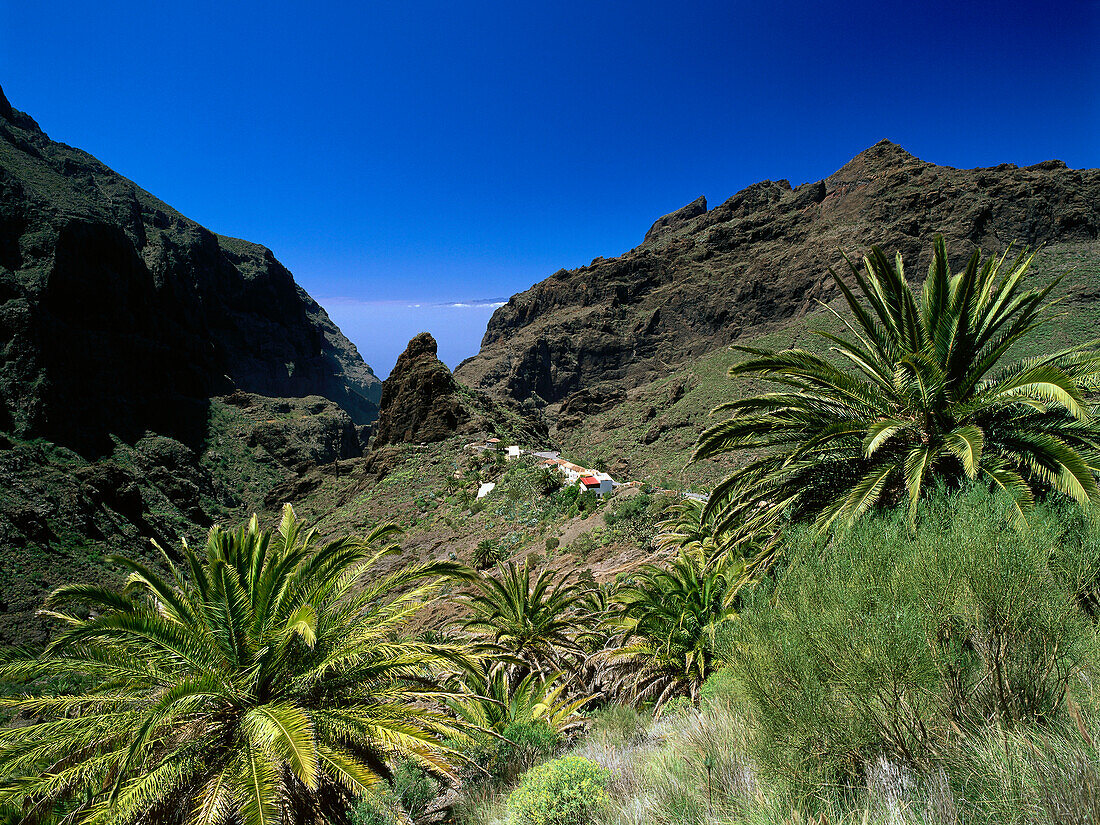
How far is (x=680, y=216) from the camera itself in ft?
472

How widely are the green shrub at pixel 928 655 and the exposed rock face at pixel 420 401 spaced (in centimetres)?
3932

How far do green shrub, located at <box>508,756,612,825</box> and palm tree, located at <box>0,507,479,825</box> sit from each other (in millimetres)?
1058

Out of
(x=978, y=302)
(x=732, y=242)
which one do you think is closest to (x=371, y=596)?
(x=978, y=302)

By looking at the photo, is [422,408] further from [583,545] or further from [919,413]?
[919,413]

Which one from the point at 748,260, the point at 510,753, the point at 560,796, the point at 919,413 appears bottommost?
the point at 510,753

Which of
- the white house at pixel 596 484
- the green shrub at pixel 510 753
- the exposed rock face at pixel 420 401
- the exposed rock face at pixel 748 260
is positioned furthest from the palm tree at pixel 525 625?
the exposed rock face at pixel 748 260

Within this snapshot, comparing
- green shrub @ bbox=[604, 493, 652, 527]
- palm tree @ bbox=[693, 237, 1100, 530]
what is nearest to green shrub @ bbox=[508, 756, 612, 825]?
palm tree @ bbox=[693, 237, 1100, 530]

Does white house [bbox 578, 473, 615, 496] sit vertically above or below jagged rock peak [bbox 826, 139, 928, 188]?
below

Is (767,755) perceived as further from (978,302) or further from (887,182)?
(887,182)

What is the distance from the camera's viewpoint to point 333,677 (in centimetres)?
554

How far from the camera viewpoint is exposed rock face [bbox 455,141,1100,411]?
204 ft

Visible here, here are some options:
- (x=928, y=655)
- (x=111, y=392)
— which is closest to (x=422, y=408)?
(x=111, y=392)

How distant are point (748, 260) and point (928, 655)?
99168mm

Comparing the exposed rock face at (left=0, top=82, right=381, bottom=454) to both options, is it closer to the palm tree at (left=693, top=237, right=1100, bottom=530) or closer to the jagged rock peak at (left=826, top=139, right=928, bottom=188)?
the palm tree at (left=693, top=237, right=1100, bottom=530)
